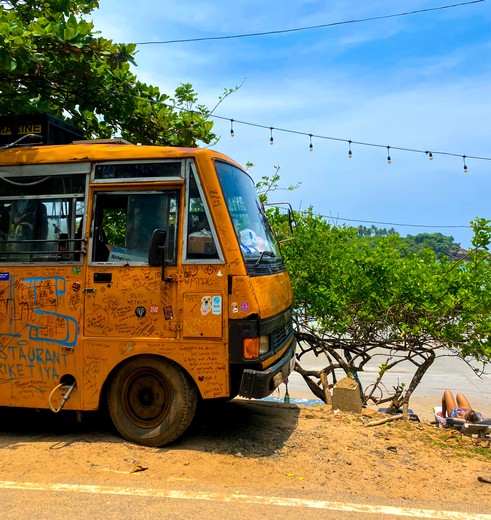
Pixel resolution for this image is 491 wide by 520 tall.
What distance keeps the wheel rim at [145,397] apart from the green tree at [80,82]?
13.5 ft

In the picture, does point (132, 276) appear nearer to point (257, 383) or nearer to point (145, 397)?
point (145, 397)

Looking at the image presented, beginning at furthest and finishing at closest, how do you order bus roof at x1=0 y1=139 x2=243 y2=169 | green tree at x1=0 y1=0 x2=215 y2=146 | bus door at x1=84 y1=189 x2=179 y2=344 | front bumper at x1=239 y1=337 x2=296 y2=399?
green tree at x1=0 y1=0 x2=215 y2=146 < bus roof at x1=0 y1=139 x2=243 y2=169 < bus door at x1=84 y1=189 x2=179 y2=344 < front bumper at x1=239 y1=337 x2=296 y2=399

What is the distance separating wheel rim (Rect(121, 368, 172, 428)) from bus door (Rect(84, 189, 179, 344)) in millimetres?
351

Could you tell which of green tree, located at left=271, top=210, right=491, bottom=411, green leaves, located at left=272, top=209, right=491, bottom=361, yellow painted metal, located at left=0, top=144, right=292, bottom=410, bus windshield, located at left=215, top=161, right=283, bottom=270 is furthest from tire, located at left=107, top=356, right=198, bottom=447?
green leaves, located at left=272, top=209, right=491, bottom=361

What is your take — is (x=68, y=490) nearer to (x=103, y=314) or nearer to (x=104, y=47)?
(x=103, y=314)

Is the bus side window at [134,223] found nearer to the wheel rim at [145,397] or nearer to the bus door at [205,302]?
the bus door at [205,302]

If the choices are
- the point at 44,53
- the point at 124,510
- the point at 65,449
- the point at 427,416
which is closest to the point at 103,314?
the point at 65,449

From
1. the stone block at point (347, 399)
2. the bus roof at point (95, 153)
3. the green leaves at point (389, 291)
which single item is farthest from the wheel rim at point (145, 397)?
the green leaves at point (389, 291)

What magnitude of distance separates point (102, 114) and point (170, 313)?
4629 mm

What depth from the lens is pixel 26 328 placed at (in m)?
5.18

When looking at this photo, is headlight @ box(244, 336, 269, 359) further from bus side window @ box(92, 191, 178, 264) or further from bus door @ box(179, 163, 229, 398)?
bus side window @ box(92, 191, 178, 264)

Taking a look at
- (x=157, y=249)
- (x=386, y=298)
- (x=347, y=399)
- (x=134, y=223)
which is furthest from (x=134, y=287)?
(x=386, y=298)

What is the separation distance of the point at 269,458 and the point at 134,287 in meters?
2.09

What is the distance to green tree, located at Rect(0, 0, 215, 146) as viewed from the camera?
6.44 metres
